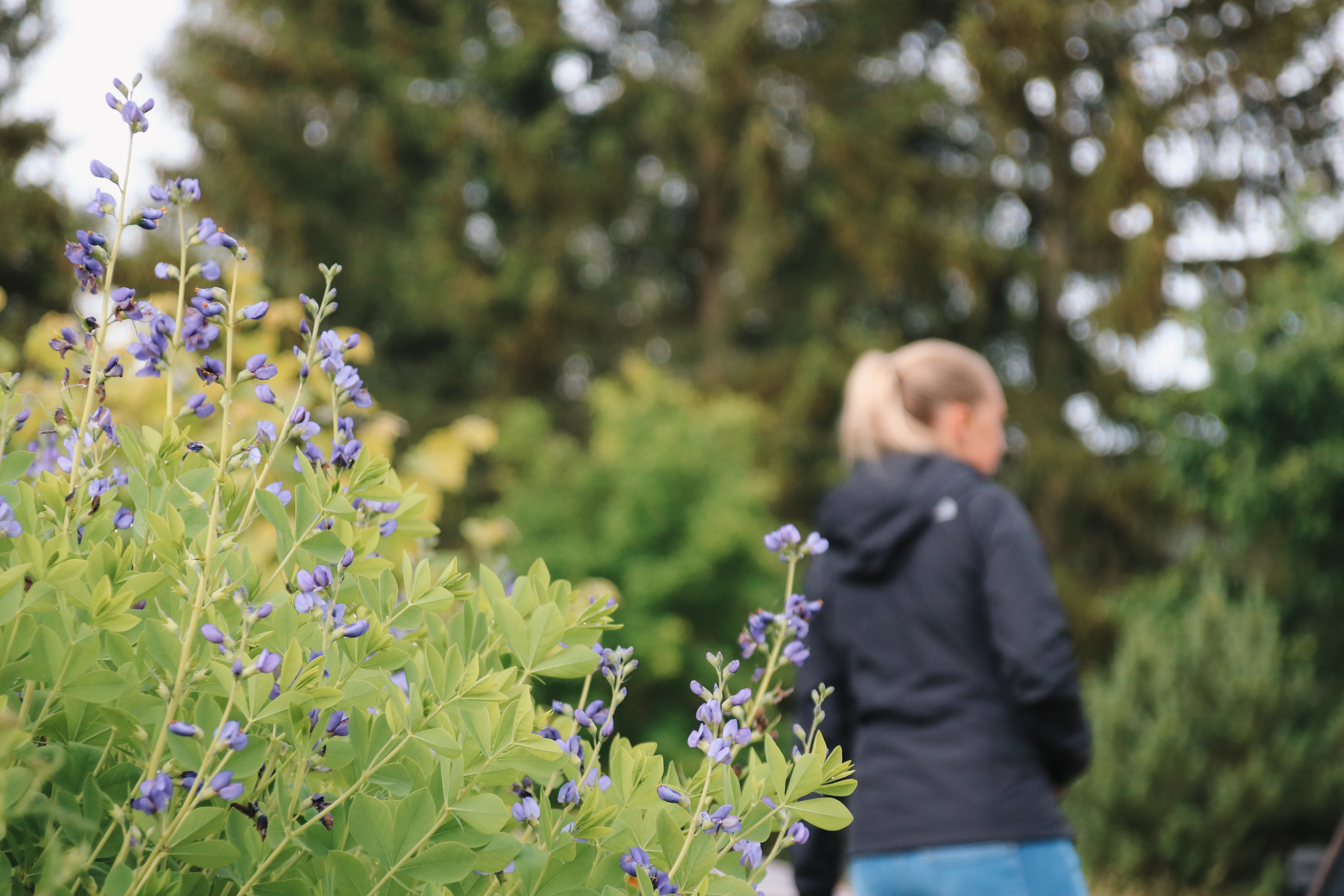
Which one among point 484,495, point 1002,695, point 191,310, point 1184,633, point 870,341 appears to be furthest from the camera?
point 484,495

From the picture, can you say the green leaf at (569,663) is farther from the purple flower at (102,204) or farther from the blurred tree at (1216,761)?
the blurred tree at (1216,761)

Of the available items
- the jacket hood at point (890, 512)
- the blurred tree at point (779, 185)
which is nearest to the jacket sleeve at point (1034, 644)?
the jacket hood at point (890, 512)

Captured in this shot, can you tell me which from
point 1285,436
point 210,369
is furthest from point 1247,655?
point 210,369

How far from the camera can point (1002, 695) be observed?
2.18 metres

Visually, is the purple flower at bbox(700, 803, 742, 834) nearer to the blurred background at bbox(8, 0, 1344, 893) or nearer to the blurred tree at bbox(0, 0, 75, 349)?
the blurred background at bbox(8, 0, 1344, 893)

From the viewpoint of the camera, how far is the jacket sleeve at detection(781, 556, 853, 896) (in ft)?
7.84

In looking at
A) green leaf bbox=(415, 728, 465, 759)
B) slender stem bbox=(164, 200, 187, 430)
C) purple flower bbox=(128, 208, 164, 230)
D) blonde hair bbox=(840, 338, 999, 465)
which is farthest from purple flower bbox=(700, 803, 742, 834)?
blonde hair bbox=(840, 338, 999, 465)

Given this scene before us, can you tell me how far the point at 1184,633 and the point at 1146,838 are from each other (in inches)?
52.0

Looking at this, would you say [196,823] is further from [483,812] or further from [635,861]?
[635,861]

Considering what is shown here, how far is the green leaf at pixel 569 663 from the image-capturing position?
40.3 inches

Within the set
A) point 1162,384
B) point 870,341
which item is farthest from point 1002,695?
point 870,341

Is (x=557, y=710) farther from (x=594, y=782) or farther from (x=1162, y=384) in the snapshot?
(x=1162, y=384)

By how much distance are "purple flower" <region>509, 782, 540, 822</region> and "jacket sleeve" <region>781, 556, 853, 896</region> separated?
1.45 m

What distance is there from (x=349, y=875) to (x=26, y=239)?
9392 mm
